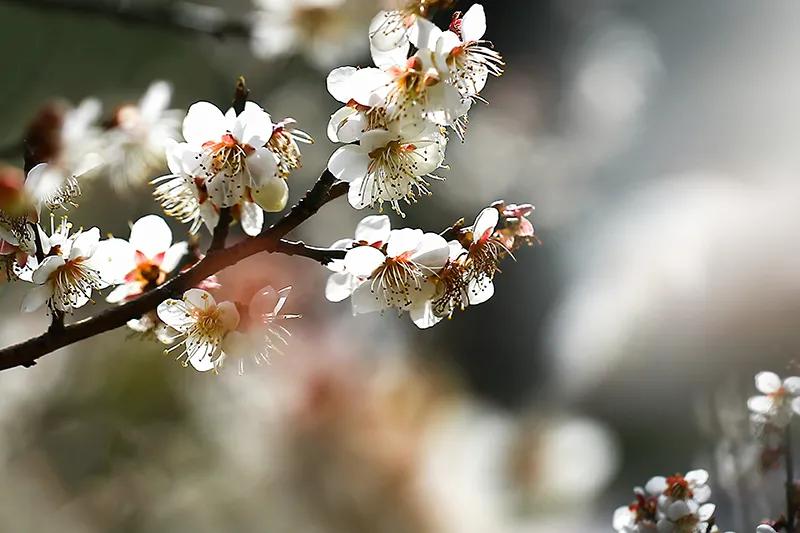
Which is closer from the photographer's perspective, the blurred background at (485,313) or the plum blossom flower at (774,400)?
the plum blossom flower at (774,400)

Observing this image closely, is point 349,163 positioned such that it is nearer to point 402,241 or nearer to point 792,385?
point 402,241

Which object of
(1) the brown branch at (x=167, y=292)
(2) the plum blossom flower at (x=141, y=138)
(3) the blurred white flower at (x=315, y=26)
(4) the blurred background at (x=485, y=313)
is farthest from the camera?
(4) the blurred background at (x=485, y=313)

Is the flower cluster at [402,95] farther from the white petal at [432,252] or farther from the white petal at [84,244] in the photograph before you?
the white petal at [84,244]

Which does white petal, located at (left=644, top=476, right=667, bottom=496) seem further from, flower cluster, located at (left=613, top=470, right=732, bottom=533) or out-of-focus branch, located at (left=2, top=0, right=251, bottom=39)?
out-of-focus branch, located at (left=2, top=0, right=251, bottom=39)

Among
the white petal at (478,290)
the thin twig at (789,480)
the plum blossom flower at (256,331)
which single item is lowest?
the thin twig at (789,480)

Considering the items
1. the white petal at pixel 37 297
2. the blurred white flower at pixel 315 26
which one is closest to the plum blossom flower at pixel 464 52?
the white petal at pixel 37 297

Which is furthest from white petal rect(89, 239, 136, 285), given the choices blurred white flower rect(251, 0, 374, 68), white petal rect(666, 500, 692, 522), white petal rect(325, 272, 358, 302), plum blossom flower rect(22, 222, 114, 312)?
blurred white flower rect(251, 0, 374, 68)
